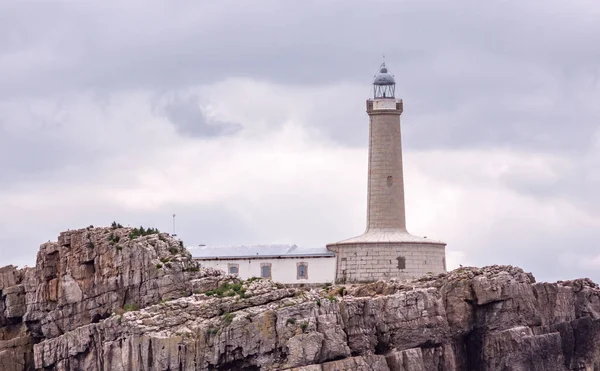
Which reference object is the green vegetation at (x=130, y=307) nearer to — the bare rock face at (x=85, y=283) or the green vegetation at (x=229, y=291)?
the bare rock face at (x=85, y=283)

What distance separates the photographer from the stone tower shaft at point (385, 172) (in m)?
180

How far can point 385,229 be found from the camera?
180 meters

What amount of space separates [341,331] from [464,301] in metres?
11.7

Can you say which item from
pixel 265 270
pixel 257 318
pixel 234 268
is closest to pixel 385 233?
pixel 265 270

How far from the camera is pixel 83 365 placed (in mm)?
156875

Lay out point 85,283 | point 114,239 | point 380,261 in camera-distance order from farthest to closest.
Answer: point 380,261 < point 85,283 < point 114,239

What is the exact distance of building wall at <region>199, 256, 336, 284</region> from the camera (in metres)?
177

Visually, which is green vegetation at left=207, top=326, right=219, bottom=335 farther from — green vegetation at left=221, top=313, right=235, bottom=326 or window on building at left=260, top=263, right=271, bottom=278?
window on building at left=260, top=263, right=271, bottom=278

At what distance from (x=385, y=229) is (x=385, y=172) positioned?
3754 millimetres

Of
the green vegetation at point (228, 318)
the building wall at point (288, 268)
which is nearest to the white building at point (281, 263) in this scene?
the building wall at point (288, 268)

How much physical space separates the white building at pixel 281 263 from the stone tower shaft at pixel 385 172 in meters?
4.47

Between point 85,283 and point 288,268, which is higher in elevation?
point 288,268

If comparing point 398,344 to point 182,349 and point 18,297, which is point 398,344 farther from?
point 18,297

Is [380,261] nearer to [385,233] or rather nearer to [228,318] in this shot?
[385,233]
